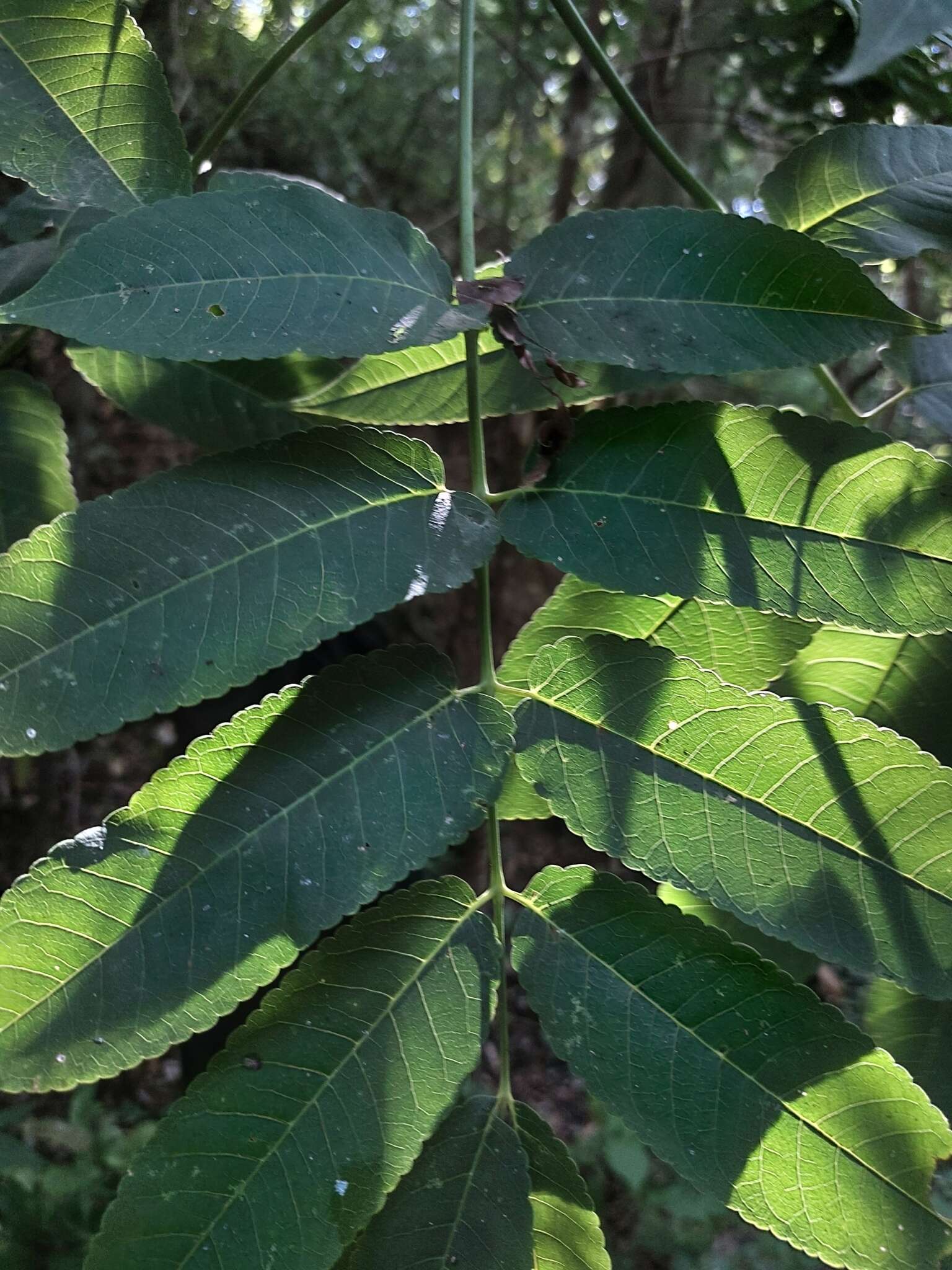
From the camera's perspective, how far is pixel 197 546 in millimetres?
651

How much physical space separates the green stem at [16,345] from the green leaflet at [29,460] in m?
0.02

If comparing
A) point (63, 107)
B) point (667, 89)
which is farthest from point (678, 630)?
point (667, 89)

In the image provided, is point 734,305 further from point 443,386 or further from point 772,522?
point 443,386

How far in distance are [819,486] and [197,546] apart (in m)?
0.45

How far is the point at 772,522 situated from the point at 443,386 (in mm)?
383

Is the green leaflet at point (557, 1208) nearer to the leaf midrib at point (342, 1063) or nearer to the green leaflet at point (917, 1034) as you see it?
the leaf midrib at point (342, 1063)

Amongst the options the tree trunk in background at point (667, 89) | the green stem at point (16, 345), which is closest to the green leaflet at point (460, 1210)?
the green stem at point (16, 345)

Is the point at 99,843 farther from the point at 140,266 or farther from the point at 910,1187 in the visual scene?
the point at 910,1187

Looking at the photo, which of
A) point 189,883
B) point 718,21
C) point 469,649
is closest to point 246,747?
point 189,883

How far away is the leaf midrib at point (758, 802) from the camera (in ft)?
2.00

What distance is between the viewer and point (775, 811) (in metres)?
0.63

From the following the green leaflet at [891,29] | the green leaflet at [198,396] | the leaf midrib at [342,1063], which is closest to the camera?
the green leaflet at [891,29]

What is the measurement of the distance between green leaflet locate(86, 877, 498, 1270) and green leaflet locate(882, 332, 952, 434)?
0.67 meters

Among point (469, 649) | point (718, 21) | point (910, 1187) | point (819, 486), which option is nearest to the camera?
point (910, 1187)
